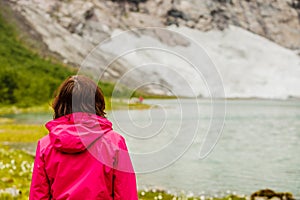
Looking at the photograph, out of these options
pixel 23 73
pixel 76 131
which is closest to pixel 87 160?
pixel 76 131

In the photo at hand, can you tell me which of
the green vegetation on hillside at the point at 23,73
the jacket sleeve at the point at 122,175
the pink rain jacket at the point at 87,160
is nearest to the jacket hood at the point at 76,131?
the pink rain jacket at the point at 87,160

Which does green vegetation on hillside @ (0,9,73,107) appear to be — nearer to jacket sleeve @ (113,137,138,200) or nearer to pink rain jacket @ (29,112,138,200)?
pink rain jacket @ (29,112,138,200)

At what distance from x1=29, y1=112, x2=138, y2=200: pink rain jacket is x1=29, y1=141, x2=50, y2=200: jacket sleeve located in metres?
0.05

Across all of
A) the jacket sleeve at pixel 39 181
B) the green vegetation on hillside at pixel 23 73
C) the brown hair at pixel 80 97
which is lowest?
the jacket sleeve at pixel 39 181

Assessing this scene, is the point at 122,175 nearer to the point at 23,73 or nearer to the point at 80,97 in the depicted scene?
the point at 80,97

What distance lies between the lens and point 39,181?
4.40m

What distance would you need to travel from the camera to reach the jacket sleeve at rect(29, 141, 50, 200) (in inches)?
172

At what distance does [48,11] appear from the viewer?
585ft

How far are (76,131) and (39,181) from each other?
2.03 feet

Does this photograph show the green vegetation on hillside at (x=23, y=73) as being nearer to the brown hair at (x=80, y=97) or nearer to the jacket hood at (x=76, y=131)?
the brown hair at (x=80, y=97)

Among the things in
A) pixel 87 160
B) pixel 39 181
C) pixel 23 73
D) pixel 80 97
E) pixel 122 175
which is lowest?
pixel 39 181

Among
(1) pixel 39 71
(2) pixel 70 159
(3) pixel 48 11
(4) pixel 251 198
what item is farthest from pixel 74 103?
(3) pixel 48 11

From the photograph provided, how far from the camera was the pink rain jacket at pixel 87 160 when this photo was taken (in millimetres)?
4203

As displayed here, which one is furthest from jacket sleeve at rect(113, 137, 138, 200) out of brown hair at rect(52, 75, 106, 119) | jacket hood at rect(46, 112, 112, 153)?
brown hair at rect(52, 75, 106, 119)
